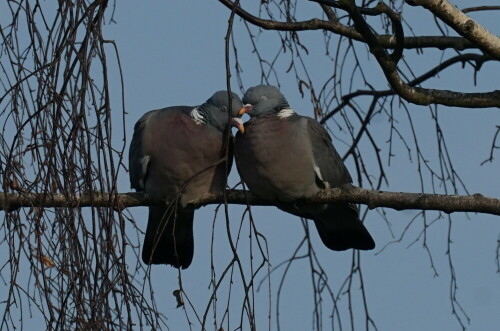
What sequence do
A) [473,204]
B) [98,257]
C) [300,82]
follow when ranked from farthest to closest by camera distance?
[300,82], [473,204], [98,257]

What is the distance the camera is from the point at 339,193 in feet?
12.7

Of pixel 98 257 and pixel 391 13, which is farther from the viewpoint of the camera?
pixel 391 13

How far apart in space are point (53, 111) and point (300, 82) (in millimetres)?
1398

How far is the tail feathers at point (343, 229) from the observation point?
460 centimetres

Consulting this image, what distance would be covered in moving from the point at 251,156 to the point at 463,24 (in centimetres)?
126

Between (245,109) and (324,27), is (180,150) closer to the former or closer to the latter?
(245,109)

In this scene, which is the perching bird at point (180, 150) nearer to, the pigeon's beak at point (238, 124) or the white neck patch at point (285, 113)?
the pigeon's beak at point (238, 124)

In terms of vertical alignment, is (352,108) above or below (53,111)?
above

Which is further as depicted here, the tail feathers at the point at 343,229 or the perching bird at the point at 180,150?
the tail feathers at the point at 343,229

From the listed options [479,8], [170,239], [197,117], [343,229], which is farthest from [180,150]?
[479,8]

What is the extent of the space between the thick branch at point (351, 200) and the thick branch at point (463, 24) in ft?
1.73

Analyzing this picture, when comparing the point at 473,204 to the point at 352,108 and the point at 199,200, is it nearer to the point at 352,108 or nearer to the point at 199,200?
the point at 352,108

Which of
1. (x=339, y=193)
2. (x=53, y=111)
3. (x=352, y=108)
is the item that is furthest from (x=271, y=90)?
(x=53, y=111)

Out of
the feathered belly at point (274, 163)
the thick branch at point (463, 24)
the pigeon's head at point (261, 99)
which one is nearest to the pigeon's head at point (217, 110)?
the pigeon's head at point (261, 99)
